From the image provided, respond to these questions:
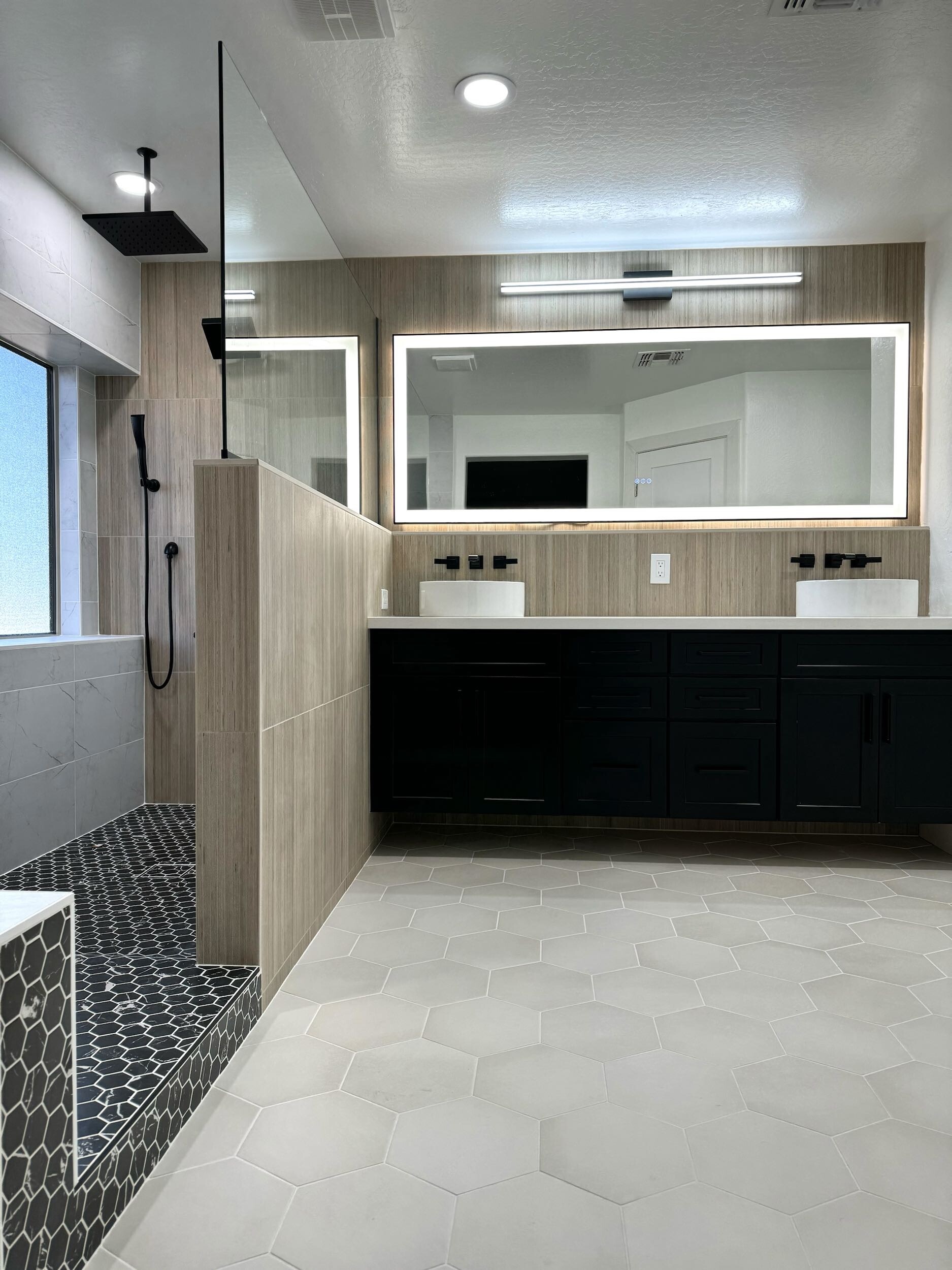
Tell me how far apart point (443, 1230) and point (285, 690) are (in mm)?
1171

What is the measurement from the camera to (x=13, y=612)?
3146 millimetres

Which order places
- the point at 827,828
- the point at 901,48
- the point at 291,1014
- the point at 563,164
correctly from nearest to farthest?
the point at 291,1014, the point at 901,48, the point at 563,164, the point at 827,828

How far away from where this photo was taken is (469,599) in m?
3.27

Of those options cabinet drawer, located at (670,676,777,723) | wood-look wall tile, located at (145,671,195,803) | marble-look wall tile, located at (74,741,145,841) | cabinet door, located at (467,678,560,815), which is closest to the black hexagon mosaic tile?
marble-look wall tile, located at (74,741,145,841)

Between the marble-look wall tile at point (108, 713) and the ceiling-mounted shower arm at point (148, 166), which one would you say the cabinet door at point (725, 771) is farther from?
the ceiling-mounted shower arm at point (148, 166)

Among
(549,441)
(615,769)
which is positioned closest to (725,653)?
(615,769)

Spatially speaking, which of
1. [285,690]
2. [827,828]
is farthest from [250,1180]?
[827,828]

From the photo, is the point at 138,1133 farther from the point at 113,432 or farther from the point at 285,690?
the point at 113,432

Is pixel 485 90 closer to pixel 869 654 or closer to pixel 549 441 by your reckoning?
pixel 549 441

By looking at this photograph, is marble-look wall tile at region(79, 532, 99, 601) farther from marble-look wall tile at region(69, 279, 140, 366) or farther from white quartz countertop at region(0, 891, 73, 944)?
white quartz countertop at region(0, 891, 73, 944)

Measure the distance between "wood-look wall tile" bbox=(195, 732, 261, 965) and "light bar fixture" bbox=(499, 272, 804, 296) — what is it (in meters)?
2.54

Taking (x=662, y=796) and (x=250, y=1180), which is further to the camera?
(x=662, y=796)

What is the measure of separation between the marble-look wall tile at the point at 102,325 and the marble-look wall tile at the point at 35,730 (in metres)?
1.38

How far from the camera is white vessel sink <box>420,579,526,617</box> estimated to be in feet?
10.7
